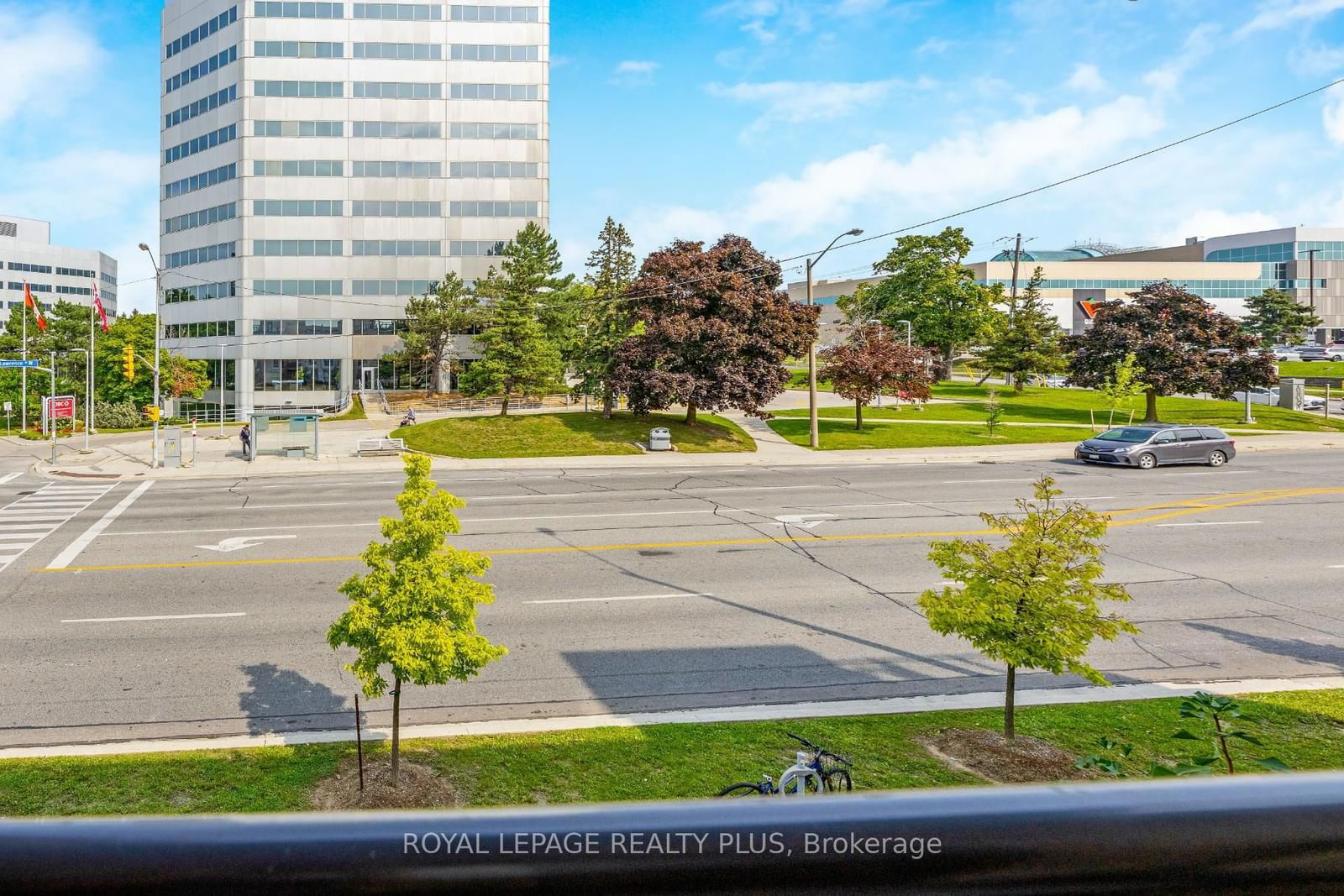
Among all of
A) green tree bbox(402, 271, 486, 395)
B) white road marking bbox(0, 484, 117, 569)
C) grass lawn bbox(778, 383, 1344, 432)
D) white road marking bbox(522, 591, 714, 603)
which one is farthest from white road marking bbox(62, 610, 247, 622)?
green tree bbox(402, 271, 486, 395)

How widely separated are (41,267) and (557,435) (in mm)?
130711

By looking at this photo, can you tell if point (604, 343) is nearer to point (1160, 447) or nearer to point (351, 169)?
point (1160, 447)

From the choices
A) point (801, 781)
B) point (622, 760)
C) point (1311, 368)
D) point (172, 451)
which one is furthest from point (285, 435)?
point (1311, 368)

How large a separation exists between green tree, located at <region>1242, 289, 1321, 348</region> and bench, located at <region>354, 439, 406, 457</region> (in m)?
84.6

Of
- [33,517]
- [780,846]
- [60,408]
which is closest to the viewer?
[780,846]

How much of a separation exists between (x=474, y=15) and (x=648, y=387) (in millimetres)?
44893

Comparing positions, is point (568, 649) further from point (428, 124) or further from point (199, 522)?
point (428, 124)

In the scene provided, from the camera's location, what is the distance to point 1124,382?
4250cm

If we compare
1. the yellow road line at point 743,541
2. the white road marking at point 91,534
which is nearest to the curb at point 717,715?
the yellow road line at point 743,541

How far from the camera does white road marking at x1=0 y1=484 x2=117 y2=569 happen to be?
61.8ft

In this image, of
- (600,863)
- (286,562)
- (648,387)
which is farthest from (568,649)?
(648,387)

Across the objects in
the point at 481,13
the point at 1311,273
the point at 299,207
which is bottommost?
the point at 299,207

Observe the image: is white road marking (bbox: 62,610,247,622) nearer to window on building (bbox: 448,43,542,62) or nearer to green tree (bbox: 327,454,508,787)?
green tree (bbox: 327,454,508,787)

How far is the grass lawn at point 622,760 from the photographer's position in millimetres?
7465
